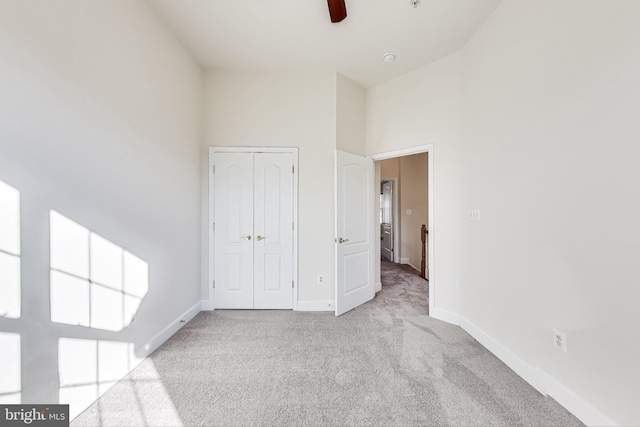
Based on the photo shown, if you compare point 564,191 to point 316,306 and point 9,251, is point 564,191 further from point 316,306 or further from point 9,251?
point 9,251

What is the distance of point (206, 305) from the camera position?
295 centimetres

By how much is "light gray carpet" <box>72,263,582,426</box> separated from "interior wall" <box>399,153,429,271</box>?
3143 millimetres

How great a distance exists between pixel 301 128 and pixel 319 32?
100 centimetres

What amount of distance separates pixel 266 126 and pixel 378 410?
2.96 m

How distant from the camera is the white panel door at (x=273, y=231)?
2.98 m

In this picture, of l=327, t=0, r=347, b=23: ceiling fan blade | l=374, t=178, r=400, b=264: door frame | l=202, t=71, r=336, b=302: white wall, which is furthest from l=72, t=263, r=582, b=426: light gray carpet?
l=374, t=178, r=400, b=264: door frame

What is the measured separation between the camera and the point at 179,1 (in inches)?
79.1

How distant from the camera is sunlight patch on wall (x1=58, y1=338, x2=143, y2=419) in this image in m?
1.36

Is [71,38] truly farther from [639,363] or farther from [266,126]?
[639,363]

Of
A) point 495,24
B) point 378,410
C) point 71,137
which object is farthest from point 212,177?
point 495,24

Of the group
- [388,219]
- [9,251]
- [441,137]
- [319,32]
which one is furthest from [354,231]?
[388,219]

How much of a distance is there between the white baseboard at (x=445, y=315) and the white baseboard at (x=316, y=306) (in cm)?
118

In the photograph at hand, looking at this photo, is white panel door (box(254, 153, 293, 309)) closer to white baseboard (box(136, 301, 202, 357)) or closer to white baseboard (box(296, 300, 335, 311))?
white baseboard (box(296, 300, 335, 311))

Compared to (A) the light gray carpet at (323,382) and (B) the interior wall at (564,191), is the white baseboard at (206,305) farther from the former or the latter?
(B) the interior wall at (564,191)
